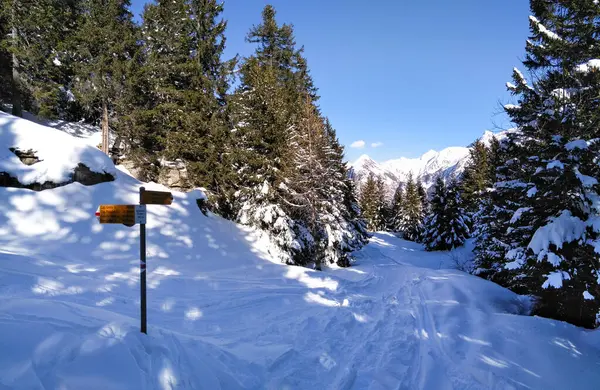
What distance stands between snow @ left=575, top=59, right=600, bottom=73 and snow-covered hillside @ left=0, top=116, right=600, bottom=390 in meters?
6.80

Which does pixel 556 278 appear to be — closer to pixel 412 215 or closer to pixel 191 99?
pixel 191 99

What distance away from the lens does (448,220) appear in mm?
34438

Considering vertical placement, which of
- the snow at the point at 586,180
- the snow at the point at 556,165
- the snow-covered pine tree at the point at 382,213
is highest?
the snow at the point at 556,165

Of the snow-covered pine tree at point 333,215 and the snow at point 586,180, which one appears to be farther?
the snow-covered pine tree at point 333,215

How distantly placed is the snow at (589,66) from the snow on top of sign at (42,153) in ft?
64.3

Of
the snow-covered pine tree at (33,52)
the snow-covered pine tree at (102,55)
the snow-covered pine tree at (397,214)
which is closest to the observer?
the snow-covered pine tree at (33,52)

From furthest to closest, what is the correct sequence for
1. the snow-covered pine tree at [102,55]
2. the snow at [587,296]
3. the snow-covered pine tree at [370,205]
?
the snow-covered pine tree at [370,205], the snow-covered pine tree at [102,55], the snow at [587,296]

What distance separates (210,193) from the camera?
18078 millimetres

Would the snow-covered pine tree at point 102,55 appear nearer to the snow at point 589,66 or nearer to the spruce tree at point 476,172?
the snow at point 589,66

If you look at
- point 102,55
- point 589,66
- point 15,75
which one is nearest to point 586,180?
point 589,66

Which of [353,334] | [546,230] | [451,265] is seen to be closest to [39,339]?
[353,334]

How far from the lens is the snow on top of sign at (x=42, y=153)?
12.7m

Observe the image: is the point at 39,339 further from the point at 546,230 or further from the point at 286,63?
the point at 286,63

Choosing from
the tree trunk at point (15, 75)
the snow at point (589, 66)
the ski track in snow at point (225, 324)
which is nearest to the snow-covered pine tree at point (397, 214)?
the ski track in snow at point (225, 324)
